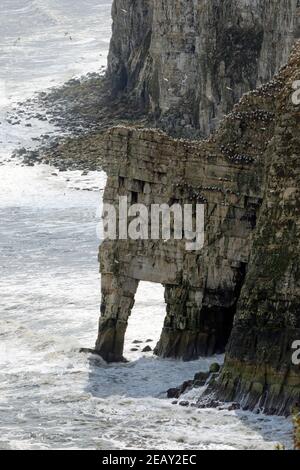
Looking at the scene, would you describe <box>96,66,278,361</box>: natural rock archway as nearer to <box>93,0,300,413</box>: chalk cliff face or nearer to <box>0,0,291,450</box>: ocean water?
<box>93,0,300,413</box>: chalk cliff face

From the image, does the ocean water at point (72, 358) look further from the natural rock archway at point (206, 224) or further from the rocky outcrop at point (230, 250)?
the natural rock archway at point (206, 224)

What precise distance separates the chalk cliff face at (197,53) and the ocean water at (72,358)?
7258 mm

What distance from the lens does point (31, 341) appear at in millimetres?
46375

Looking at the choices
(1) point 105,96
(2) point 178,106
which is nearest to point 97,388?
(2) point 178,106

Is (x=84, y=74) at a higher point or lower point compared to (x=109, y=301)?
lower

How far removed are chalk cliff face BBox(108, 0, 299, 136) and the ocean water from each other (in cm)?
726

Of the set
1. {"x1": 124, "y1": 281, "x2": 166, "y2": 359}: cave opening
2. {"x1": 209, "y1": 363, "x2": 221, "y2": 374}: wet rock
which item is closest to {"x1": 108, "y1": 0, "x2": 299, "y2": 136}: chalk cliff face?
{"x1": 124, "y1": 281, "x2": 166, "y2": 359}: cave opening

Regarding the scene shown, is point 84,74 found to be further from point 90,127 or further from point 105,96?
point 90,127

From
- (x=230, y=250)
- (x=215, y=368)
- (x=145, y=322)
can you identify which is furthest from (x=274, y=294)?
(x=145, y=322)

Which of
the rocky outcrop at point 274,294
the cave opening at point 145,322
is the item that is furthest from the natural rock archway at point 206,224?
the rocky outcrop at point 274,294

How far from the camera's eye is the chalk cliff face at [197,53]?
237ft

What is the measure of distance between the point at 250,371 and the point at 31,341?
10364 millimetres

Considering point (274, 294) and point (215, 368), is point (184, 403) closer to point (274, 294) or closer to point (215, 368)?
point (215, 368)

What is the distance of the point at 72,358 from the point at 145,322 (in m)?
4.64
